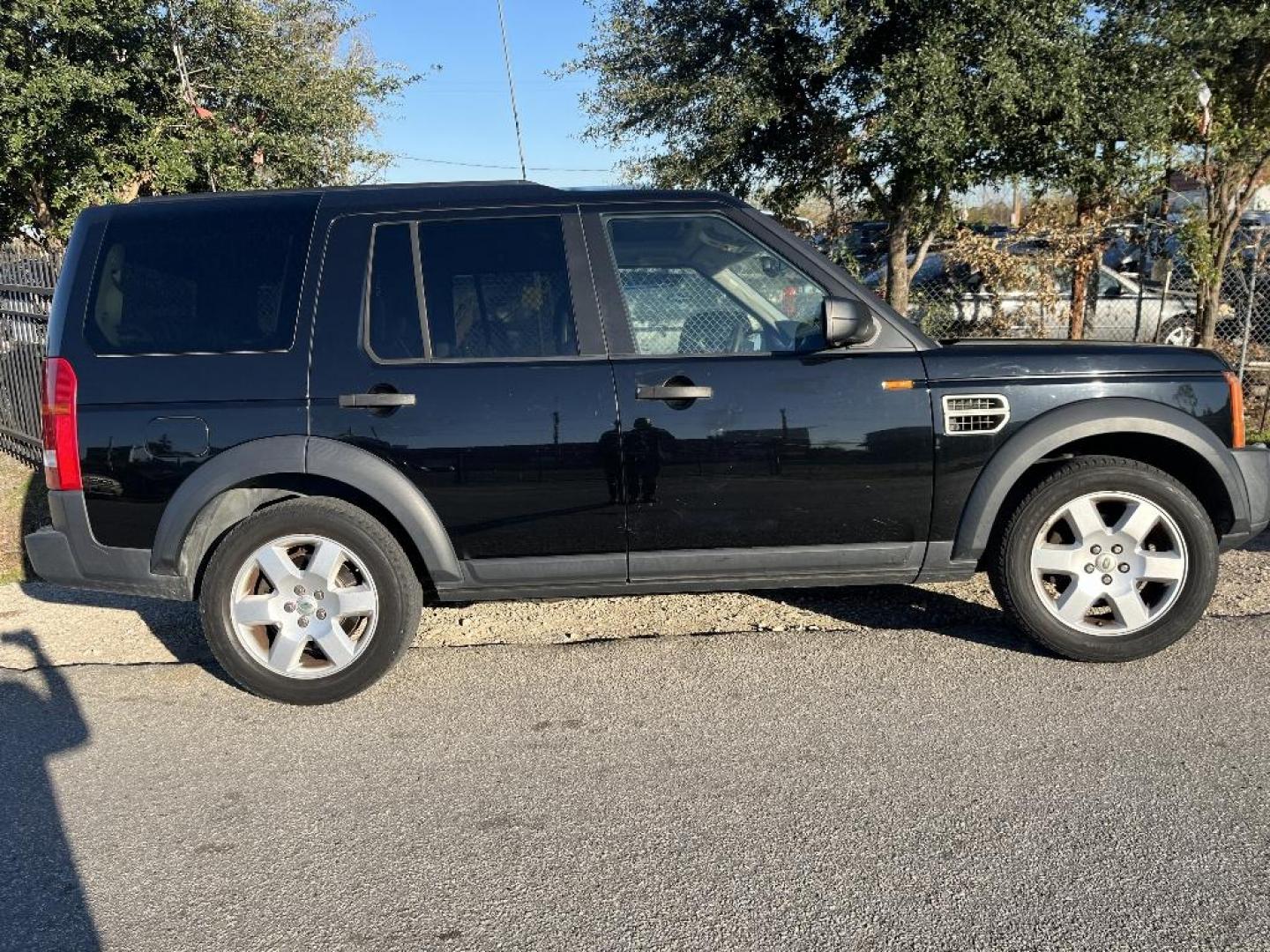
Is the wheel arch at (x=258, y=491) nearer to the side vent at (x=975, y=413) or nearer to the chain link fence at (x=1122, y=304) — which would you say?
the side vent at (x=975, y=413)

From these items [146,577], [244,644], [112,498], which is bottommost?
[244,644]

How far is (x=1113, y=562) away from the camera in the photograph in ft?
12.9

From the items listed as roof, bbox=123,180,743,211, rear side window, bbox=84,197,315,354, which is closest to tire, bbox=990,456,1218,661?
roof, bbox=123,180,743,211

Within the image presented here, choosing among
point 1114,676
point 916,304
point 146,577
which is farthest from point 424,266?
point 916,304

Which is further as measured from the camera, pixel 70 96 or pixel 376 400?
pixel 70 96

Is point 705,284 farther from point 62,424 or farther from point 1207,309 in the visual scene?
point 1207,309

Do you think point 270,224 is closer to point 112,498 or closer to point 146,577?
point 112,498

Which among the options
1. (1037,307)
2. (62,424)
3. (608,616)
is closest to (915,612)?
(608,616)

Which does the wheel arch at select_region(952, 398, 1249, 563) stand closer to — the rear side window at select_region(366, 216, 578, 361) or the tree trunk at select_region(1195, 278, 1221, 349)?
the rear side window at select_region(366, 216, 578, 361)

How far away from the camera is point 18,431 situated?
7.50 meters

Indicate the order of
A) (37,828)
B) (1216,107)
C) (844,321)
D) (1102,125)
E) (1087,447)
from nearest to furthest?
(37,828) < (844,321) < (1087,447) < (1102,125) < (1216,107)

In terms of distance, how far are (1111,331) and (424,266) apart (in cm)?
832

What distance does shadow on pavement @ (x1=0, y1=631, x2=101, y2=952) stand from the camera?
2.56 meters

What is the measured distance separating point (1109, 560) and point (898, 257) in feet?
19.7
